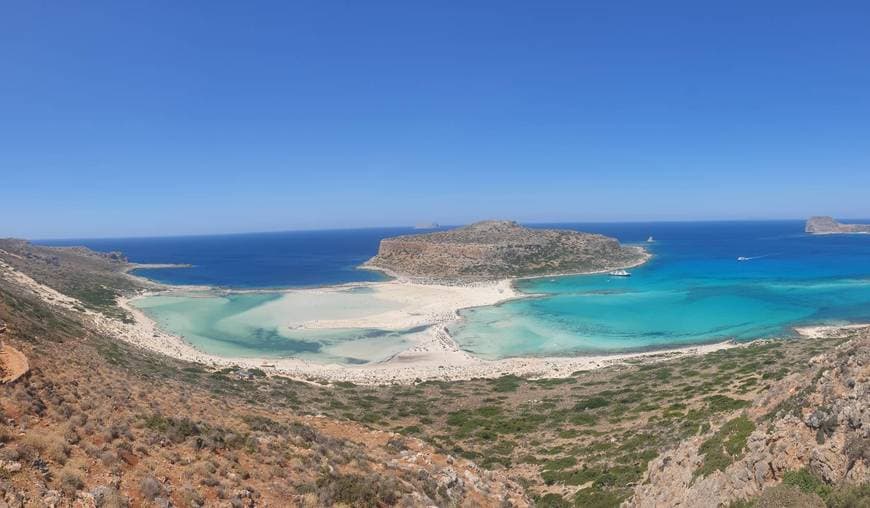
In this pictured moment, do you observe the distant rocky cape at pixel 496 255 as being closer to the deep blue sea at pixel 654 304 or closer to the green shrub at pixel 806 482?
the deep blue sea at pixel 654 304

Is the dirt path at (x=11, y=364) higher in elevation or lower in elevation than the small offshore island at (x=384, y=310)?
higher

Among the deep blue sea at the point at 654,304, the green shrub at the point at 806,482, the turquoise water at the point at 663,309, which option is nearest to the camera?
the green shrub at the point at 806,482

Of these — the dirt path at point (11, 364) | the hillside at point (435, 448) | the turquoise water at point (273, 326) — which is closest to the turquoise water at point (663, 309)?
the turquoise water at point (273, 326)

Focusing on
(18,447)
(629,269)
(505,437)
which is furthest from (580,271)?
(18,447)

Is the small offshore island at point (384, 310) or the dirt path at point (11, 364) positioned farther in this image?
the small offshore island at point (384, 310)

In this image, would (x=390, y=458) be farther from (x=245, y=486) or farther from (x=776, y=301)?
(x=776, y=301)

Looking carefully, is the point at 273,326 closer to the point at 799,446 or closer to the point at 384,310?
the point at 384,310
